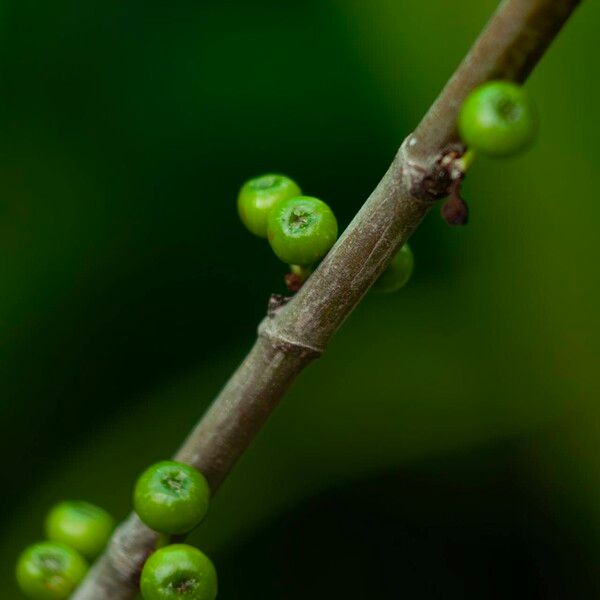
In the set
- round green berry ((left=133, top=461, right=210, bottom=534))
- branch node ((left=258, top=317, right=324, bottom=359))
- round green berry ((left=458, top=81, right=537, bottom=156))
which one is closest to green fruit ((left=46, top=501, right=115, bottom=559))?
round green berry ((left=133, top=461, right=210, bottom=534))

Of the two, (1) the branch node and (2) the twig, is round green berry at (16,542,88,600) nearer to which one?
(2) the twig

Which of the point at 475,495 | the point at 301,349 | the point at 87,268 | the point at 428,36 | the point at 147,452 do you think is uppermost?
the point at 428,36

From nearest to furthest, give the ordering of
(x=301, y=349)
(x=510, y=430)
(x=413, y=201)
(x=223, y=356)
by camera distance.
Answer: (x=413, y=201)
(x=301, y=349)
(x=510, y=430)
(x=223, y=356)

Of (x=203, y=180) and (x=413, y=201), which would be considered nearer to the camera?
(x=413, y=201)

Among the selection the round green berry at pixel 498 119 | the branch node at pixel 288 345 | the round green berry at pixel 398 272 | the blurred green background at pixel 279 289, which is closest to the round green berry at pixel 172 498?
the branch node at pixel 288 345

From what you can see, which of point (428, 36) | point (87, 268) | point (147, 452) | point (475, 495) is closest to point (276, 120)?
point (428, 36)

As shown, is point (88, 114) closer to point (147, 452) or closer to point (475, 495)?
point (147, 452)

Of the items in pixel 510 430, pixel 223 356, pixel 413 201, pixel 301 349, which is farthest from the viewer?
pixel 223 356
